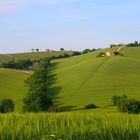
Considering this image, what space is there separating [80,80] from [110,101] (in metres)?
28.4

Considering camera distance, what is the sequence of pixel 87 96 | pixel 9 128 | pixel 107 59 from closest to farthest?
pixel 9 128 < pixel 87 96 < pixel 107 59

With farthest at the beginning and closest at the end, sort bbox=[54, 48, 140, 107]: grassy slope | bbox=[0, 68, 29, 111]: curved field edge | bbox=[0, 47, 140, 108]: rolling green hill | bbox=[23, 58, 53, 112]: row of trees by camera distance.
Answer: bbox=[0, 68, 29, 111]: curved field edge, bbox=[0, 47, 140, 108]: rolling green hill, bbox=[54, 48, 140, 107]: grassy slope, bbox=[23, 58, 53, 112]: row of trees

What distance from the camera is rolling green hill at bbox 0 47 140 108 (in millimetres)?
96356

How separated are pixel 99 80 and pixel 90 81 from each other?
214 centimetres

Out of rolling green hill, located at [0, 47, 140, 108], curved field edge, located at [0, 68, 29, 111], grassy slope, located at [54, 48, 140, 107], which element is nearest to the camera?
grassy slope, located at [54, 48, 140, 107]

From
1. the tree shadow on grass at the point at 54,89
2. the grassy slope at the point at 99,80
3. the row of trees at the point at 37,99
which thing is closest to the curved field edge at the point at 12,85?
the row of trees at the point at 37,99

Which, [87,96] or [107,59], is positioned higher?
[107,59]

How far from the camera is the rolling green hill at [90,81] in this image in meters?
96.4

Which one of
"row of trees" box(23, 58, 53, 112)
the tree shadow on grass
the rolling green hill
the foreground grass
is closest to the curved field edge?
the rolling green hill

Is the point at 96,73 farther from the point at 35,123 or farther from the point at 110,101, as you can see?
the point at 35,123

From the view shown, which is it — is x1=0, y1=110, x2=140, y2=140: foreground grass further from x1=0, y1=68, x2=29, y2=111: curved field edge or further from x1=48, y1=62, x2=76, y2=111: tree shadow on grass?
x1=0, y1=68, x2=29, y2=111: curved field edge

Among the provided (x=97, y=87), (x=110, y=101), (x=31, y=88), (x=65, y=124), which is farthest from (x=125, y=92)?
(x=65, y=124)

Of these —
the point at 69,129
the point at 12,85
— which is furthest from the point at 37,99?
the point at 69,129

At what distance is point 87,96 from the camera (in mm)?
97375
